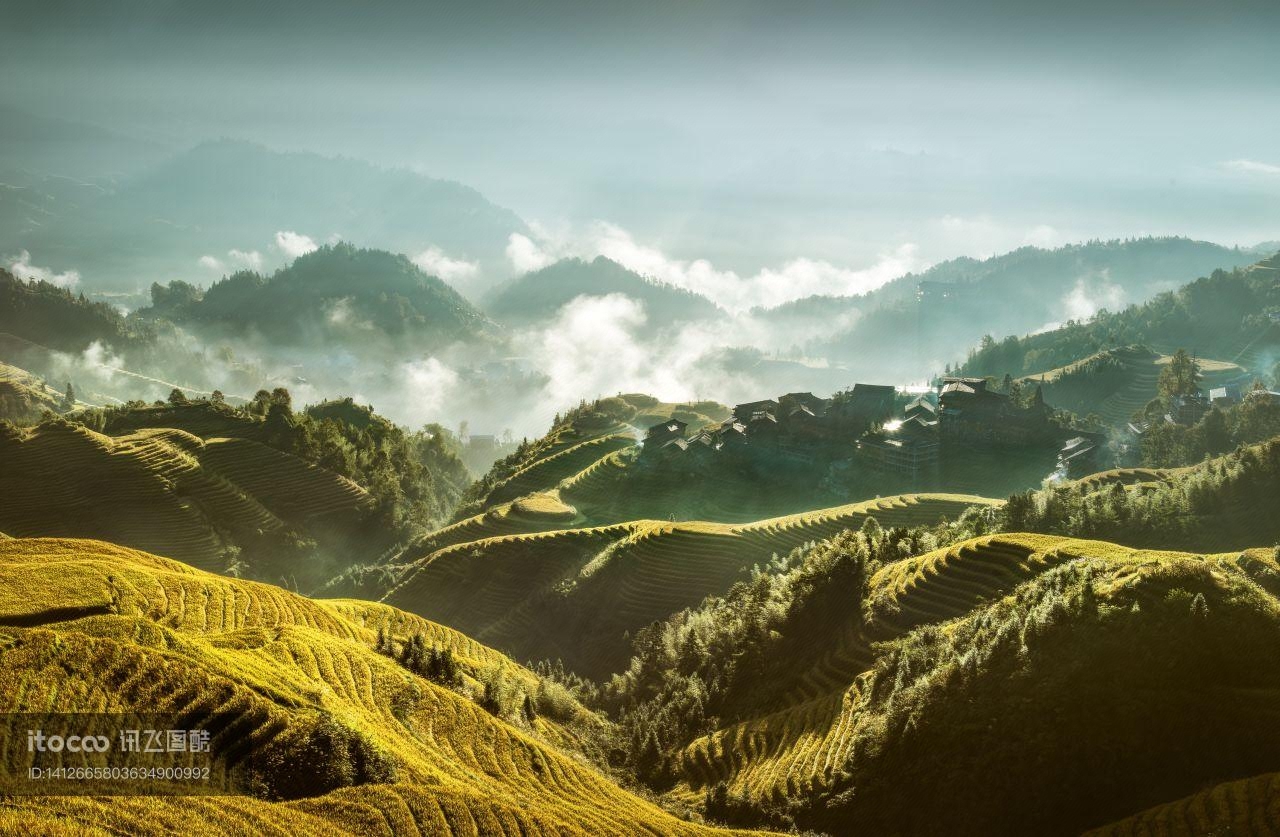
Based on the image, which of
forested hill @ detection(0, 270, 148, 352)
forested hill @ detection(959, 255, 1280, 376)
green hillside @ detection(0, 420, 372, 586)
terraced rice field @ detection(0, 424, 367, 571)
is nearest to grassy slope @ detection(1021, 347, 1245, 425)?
forested hill @ detection(959, 255, 1280, 376)

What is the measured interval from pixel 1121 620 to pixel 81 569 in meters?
34.0

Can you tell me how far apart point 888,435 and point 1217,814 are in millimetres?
57950

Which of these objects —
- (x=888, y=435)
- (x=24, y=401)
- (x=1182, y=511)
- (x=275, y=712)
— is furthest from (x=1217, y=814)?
(x=24, y=401)

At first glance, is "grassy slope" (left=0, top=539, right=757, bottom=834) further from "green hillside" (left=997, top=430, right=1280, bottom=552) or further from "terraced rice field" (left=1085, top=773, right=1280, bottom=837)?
"green hillside" (left=997, top=430, right=1280, bottom=552)

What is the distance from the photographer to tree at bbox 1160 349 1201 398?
95.5 meters

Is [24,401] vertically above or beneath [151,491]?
above

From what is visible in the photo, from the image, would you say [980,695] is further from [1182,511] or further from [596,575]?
[596,575]

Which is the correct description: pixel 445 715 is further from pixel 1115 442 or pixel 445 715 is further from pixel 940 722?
pixel 1115 442

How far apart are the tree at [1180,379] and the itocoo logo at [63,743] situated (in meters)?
113

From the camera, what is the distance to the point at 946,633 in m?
25.5

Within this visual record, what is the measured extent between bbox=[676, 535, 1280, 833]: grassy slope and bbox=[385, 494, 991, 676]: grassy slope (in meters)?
16.7

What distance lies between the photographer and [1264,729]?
1766 centimetres

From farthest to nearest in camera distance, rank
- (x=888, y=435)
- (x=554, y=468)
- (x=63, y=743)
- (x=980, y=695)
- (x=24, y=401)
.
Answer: (x=24, y=401), (x=554, y=468), (x=888, y=435), (x=980, y=695), (x=63, y=743)

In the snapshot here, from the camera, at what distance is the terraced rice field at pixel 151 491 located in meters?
68.9
